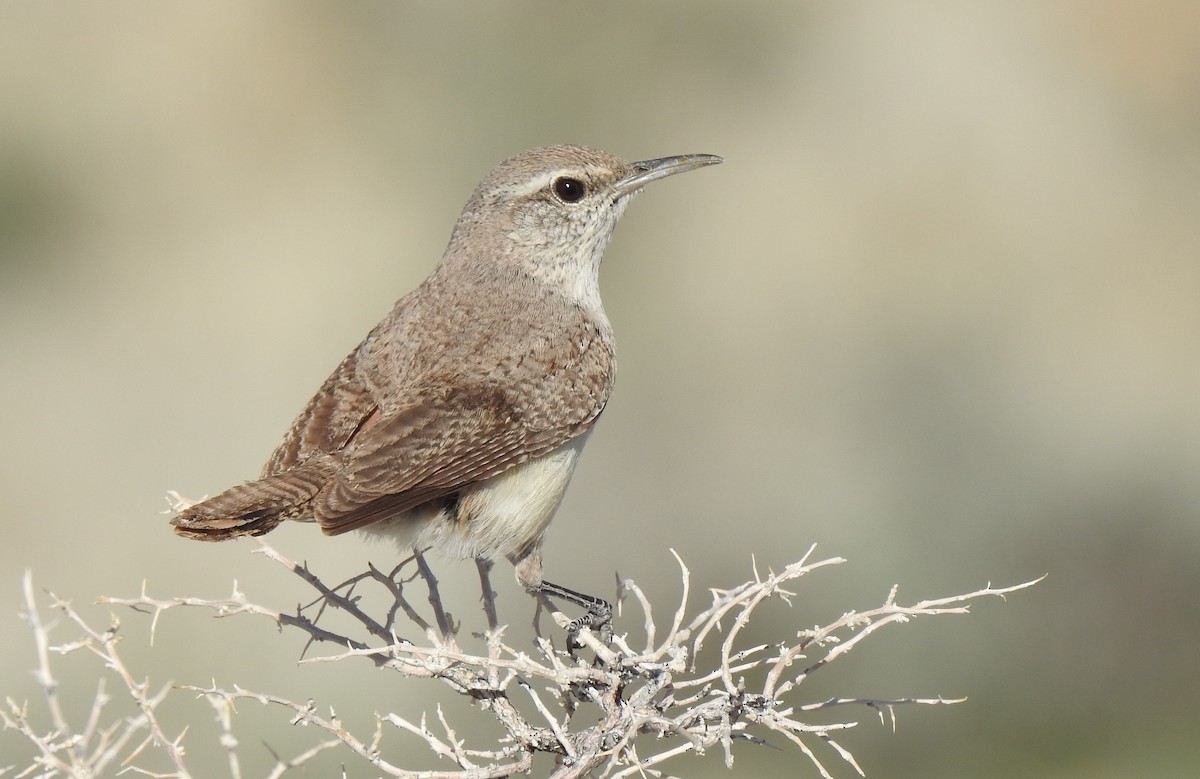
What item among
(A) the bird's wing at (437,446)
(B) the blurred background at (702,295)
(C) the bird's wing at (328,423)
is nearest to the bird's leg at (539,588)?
(A) the bird's wing at (437,446)

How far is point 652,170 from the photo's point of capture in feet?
15.6

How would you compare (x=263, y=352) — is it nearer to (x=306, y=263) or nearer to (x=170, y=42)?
(x=306, y=263)

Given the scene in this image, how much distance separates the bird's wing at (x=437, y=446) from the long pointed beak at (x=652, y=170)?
0.96m

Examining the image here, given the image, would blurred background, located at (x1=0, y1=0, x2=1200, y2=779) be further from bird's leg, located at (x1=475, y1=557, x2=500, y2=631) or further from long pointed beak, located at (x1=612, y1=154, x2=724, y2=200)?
bird's leg, located at (x1=475, y1=557, x2=500, y2=631)

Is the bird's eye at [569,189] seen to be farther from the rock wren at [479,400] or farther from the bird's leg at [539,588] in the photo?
the bird's leg at [539,588]

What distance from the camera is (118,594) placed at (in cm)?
971

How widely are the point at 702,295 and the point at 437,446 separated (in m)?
9.09

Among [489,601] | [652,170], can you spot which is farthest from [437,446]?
[652,170]

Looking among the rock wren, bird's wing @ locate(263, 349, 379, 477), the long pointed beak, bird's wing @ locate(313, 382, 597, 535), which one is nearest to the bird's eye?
the rock wren

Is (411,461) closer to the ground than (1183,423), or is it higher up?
higher up

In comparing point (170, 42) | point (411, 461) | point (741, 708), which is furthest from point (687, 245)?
point (741, 708)

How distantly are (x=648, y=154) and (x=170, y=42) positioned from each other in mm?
4893

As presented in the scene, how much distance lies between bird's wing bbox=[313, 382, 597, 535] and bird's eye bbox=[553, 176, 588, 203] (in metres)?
0.89

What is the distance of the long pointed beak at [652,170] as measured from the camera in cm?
474
